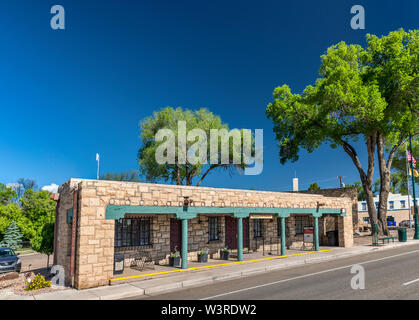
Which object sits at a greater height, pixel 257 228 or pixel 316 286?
pixel 257 228

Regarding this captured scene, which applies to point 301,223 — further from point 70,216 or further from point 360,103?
point 70,216

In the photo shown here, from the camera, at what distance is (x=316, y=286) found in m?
10.8

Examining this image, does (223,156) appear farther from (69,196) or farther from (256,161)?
(69,196)

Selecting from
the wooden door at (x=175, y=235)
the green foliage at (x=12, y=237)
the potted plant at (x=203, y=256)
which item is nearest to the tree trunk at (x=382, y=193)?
the potted plant at (x=203, y=256)

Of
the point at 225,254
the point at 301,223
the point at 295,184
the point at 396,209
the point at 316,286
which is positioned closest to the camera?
the point at 316,286

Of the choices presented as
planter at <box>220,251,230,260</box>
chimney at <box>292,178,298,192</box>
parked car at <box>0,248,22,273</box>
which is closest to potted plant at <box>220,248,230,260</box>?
planter at <box>220,251,230,260</box>

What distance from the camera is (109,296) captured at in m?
10.4

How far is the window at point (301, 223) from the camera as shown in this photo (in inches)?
980

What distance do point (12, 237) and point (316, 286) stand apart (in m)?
36.2

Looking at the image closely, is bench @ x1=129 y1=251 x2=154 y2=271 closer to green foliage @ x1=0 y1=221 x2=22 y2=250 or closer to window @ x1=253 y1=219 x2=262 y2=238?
window @ x1=253 y1=219 x2=262 y2=238

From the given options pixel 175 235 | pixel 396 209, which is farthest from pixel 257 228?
pixel 396 209

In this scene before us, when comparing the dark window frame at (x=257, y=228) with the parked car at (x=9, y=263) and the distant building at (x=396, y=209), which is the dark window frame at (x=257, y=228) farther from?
the distant building at (x=396, y=209)

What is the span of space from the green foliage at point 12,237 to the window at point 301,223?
3037 cm

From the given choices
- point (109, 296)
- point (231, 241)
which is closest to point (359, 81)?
point (231, 241)
